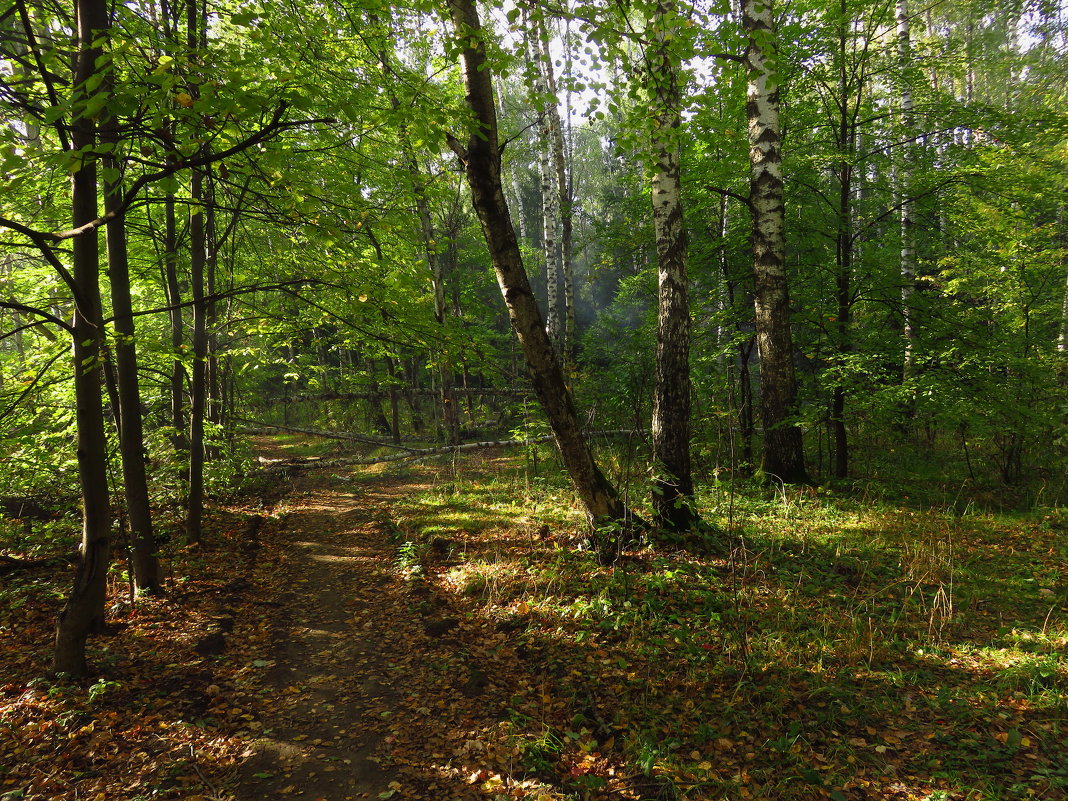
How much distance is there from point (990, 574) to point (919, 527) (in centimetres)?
110

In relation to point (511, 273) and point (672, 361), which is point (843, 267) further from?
point (511, 273)

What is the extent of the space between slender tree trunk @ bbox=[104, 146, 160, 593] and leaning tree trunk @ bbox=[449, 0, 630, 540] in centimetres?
360

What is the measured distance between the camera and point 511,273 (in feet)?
16.5

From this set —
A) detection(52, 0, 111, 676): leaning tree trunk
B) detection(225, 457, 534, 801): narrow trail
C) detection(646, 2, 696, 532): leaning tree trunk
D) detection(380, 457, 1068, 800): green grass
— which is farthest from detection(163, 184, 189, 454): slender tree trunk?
detection(646, 2, 696, 532): leaning tree trunk

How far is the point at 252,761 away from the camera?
324cm

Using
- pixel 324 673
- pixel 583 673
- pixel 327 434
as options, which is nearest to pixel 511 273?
pixel 583 673

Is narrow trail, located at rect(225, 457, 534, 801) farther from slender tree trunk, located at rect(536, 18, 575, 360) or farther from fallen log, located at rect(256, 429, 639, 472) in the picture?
slender tree trunk, located at rect(536, 18, 575, 360)

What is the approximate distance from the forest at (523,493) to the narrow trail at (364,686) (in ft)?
0.11

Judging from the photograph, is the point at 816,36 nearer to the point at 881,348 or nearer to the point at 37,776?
the point at 881,348

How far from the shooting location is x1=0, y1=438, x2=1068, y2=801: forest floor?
118 inches

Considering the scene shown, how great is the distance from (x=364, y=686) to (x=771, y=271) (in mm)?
7147

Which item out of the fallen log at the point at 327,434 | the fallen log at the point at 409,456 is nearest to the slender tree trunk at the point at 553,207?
the fallen log at the point at 409,456

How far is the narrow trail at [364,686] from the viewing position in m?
3.14

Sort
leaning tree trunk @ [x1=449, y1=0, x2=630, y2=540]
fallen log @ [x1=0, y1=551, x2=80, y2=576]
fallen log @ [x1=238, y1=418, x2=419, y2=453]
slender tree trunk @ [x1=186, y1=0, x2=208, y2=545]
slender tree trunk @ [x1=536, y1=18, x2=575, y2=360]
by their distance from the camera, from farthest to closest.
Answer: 1. slender tree trunk @ [x1=536, y1=18, x2=575, y2=360]
2. fallen log @ [x1=238, y1=418, x2=419, y2=453]
3. slender tree trunk @ [x1=186, y1=0, x2=208, y2=545]
4. fallen log @ [x1=0, y1=551, x2=80, y2=576]
5. leaning tree trunk @ [x1=449, y1=0, x2=630, y2=540]
